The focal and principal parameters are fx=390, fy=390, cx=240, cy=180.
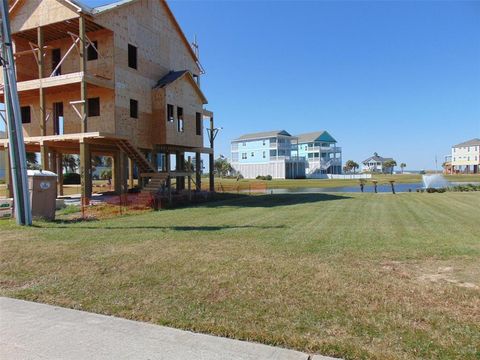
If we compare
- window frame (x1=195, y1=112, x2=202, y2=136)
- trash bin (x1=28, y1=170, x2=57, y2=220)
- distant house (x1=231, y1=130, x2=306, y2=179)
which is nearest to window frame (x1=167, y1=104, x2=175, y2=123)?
window frame (x1=195, y1=112, x2=202, y2=136)

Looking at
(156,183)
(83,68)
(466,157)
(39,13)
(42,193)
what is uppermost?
(39,13)

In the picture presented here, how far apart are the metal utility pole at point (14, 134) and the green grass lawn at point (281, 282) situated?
4.10 feet

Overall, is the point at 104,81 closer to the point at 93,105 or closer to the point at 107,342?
the point at 93,105

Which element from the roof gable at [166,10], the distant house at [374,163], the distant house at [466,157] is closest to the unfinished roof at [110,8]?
the roof gable at [166,10]

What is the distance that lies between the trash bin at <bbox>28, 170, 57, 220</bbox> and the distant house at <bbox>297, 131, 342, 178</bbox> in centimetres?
8650

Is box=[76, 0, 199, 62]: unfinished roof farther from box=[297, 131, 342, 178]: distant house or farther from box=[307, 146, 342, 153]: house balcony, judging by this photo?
box=[307, 146, 342, 153]: house balcony

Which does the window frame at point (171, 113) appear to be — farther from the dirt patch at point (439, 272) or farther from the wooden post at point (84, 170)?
the dirt patch at point (439, 272)

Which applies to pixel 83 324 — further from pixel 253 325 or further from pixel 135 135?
pixel 135 135

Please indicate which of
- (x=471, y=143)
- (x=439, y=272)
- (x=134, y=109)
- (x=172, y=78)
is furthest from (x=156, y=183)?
(x=471, y=143)

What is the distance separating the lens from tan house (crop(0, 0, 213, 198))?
19297 millimetres

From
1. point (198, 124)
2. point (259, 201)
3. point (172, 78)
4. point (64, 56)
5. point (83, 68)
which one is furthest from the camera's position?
point (198, 124)

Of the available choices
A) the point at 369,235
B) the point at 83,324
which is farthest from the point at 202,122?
the point at 83,324

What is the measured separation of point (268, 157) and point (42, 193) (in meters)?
78.8

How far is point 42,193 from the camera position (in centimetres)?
1355
